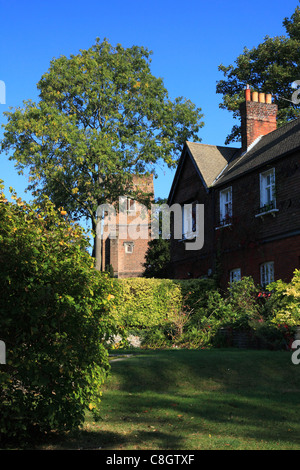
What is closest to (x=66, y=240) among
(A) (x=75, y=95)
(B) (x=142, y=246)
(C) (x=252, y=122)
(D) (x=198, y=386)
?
(D) (x=198, y=386)

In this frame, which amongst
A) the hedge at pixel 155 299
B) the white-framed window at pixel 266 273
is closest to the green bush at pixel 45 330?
the hedge at pixel 155 299

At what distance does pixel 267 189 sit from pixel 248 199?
124 cm

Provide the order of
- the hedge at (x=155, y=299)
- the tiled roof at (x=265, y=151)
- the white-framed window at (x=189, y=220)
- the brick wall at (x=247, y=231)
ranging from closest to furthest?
the brick wall at (x=247, y=231) → the tiled roof at (x=265, y=151) → the hedge at (x=155, y=299) → the white-framed window at (x=189, y=220)

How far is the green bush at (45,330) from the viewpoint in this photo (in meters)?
6.80

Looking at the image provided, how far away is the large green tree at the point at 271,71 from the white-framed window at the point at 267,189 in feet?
41.5

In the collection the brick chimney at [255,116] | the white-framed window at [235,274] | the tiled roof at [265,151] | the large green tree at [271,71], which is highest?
the large green tree at [271,71]

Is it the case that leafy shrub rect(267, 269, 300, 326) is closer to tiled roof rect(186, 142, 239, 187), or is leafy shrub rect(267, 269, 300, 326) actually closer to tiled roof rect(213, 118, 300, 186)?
tiled roof rect(213, 118, 300, 186)

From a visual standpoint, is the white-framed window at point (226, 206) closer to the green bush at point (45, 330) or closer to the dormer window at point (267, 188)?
the dormer window at point (267, 188)

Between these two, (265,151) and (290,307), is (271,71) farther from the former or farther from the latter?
(290,307)

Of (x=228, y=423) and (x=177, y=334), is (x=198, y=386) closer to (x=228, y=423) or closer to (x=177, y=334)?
(x=228, y=423)

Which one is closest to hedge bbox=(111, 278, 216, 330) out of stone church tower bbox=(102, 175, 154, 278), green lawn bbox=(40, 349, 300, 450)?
green lawn bbox=(40, 349, 300, 450)

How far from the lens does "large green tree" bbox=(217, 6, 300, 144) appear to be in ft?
117

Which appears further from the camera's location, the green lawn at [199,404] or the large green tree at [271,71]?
the large green tree at [271,71]
